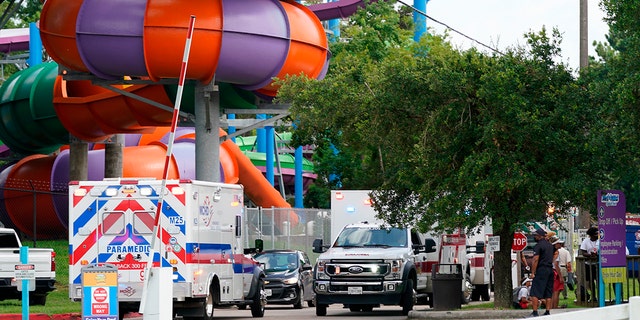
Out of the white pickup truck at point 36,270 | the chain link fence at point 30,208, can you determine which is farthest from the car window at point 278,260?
the chain link fence at point 30,208

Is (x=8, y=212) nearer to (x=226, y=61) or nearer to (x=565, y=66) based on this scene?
(x=226, y=61)

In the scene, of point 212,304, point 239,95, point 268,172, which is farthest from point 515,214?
point 268,172

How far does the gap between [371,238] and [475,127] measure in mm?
5607

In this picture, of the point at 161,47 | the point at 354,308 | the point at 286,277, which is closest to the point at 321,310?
the point at 354,308

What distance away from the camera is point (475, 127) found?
78.5ft

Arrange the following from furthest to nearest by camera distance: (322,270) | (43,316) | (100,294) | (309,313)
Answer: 1. (309,313)
2. (322,270)
3. (43,316)
4. (100,294)

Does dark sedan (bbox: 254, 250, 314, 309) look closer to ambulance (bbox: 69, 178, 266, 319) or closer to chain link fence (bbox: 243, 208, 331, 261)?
chain link fence (bbox: 243, 208, 331, 261)

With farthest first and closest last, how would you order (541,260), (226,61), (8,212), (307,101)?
1. (8,212)
2. (226,61)
3. (307,101)
4. (541,260)

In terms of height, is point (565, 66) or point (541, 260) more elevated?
point (565, 66)

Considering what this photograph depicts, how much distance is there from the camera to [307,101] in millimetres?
25891

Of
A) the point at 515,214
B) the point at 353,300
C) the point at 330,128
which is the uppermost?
the point at 330,128

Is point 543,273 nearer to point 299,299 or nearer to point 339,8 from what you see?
point 299,299

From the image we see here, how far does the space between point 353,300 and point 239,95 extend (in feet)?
32.6

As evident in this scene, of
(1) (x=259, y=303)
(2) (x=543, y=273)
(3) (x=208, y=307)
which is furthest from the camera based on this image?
(1) (x=259, y=303)
